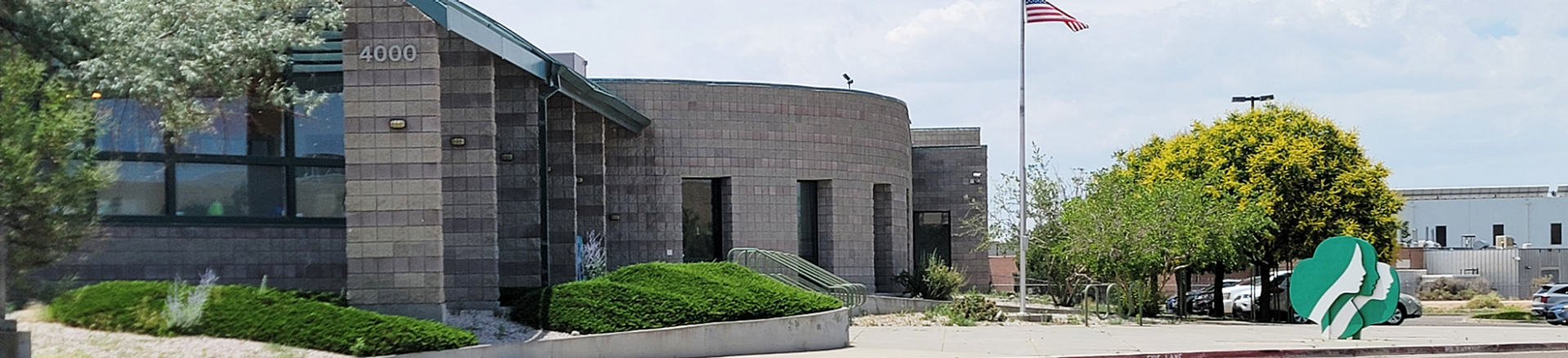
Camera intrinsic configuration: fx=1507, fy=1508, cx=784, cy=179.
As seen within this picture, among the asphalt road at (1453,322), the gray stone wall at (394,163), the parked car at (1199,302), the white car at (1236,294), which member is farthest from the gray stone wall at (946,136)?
the gray stone wall at (394,163)

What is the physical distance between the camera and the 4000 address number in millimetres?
16250

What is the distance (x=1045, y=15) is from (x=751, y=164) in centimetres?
644

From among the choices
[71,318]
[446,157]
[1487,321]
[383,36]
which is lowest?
[1487,321]

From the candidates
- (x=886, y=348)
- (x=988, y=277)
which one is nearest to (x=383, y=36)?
(x=886, y=348)

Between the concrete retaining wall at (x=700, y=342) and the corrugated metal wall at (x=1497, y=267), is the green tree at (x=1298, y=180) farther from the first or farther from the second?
the corrugated metal wall at (x=1497, y=267)

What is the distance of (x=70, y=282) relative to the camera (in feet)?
52.7

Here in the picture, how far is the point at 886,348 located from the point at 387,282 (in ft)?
22.4

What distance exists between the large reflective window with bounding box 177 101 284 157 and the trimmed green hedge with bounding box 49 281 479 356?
8.39ft

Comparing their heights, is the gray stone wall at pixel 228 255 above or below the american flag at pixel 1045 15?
below

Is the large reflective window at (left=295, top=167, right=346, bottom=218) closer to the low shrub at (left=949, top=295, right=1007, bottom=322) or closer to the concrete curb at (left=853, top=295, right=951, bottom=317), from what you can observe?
the concrete curb at (left=853, top=295, right=951, bottom=317)

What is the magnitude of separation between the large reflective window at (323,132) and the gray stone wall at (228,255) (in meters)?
1.01

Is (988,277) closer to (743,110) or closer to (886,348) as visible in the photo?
(743,110)

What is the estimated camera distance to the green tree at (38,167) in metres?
13.5

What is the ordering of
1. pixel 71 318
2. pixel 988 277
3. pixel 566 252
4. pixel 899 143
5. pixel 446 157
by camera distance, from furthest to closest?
pixel 988 277 → pixel 899 143 → pixel 566 252 → pixel 446 157 → pixel 71 318
